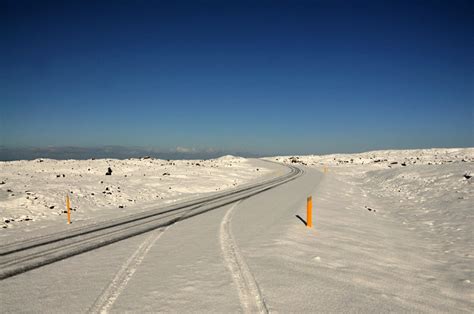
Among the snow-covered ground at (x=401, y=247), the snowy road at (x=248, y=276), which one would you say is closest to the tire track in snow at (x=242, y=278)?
the snowy road at (x=248, y=276)

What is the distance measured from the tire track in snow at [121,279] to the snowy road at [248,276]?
2 centimetres

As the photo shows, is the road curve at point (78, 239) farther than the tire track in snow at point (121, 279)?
Yes

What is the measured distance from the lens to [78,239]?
12.0 metres

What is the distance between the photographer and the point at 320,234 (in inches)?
508

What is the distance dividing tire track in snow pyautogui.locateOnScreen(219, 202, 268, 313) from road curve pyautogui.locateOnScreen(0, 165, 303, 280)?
414 cm

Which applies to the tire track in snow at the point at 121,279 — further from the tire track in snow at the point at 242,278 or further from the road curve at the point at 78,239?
the tire track in snow at the point at 242,278

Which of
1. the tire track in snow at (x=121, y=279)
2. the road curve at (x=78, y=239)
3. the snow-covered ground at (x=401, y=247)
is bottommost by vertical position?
the snow-covered ground at (x=401, y=247)

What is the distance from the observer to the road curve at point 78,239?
9.34 metres

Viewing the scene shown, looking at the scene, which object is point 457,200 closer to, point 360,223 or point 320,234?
point 360,223

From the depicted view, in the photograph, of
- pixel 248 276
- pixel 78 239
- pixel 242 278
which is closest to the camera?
pixel 242 278

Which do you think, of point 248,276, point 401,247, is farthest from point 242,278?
point 401,247

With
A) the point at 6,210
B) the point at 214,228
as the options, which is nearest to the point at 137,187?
the point at 6,210

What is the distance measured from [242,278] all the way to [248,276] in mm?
202

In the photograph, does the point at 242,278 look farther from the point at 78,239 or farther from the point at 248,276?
the point at 78,239
